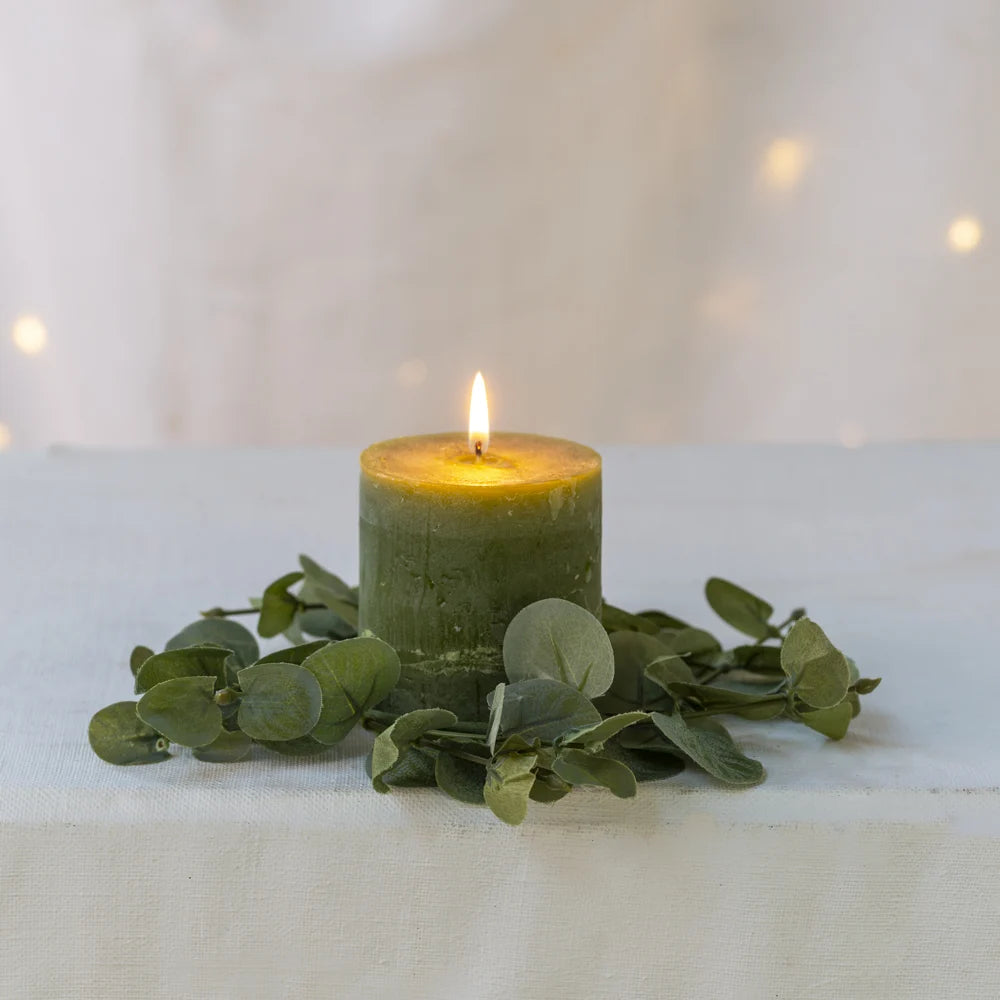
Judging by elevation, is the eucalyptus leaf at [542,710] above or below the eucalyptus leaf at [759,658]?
above

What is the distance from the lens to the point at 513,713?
0.39 m

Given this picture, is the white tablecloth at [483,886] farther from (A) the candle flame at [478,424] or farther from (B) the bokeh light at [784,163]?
(B) the bokeh light at [784,163]

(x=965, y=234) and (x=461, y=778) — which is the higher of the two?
(x=965, y=234)

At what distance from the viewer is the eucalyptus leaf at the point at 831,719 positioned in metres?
0.44

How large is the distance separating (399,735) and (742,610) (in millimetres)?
188

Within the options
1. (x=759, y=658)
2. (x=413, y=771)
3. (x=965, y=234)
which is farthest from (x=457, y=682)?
(x=965, y=234)

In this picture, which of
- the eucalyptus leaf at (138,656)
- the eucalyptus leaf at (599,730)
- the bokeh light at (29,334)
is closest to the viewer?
the eucalyptus leaf at (599,730)

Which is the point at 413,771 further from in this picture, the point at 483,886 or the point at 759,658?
the point at 759,658

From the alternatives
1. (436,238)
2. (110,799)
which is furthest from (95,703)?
(436,238)

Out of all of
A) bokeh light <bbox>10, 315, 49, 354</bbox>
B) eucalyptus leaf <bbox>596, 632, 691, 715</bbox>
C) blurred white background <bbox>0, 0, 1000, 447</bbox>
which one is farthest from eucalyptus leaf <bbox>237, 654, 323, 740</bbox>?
bokeh light <bbox>10, 315, 49, 354</bbox>

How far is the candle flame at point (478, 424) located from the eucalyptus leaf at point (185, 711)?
0.41 feet

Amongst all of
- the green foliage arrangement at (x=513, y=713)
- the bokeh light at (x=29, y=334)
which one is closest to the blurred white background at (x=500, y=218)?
the bokeh light at (x=29, y=334)

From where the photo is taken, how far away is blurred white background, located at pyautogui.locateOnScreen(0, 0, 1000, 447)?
5.08 ft

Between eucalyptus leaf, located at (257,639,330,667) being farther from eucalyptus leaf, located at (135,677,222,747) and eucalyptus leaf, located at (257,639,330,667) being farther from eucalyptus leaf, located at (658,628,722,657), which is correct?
eucalyptus leaf, located at (658,628,722,657)
